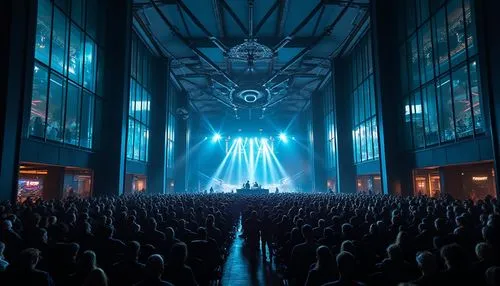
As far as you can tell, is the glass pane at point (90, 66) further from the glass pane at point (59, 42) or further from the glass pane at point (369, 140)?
the glass pane at point (369, 140)

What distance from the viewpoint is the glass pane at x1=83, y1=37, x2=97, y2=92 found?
21031 mm

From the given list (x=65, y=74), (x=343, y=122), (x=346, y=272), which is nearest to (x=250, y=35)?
(x=65, y=74)

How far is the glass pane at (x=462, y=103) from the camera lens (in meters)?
16.4

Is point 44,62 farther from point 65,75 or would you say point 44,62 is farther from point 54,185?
point 54,185

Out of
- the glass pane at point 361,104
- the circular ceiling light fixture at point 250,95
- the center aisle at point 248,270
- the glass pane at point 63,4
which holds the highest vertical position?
the glass pane at point 63,4

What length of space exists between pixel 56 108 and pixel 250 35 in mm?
14491

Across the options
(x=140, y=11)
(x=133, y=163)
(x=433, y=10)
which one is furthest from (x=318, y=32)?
(x=133, y=163)

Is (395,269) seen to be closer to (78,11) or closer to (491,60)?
(491,60)

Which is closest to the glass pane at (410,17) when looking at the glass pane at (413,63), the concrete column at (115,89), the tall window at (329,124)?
the glass pane at (413,63)

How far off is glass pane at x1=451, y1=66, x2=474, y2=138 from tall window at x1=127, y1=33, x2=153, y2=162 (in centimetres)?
2234

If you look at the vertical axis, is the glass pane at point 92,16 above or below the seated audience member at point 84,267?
above

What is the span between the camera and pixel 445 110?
1855cm

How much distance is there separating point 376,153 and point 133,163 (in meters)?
20.3

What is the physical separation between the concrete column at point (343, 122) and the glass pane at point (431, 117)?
13.6 m
